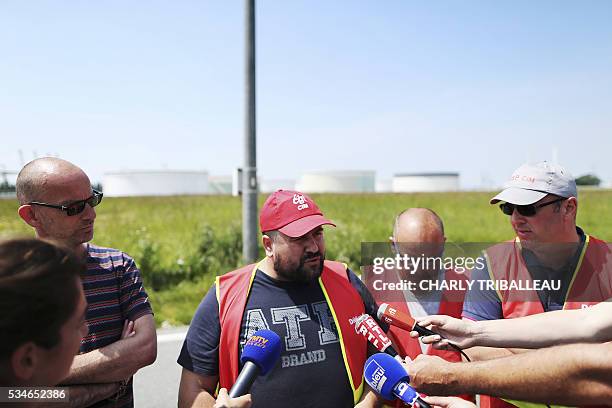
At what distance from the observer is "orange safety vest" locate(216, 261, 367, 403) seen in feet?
8.54

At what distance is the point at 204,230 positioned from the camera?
9.98 metres

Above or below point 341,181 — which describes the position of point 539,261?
above

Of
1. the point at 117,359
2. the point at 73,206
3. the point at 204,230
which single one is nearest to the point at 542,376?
the point at 117,359

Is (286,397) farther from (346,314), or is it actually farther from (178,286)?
(178,286)

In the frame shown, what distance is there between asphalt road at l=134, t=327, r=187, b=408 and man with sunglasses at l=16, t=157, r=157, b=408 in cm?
225

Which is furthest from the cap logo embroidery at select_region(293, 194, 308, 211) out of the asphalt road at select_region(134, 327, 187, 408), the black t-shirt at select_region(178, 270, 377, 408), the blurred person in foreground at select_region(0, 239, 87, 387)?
the asphalt road at select_region(134, 327, 187, 408)

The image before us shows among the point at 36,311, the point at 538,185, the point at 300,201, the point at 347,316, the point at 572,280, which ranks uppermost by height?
the point at 538,185

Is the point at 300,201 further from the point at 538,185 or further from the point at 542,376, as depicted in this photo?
the point at 542,376

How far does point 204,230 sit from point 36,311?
8617 millimetres

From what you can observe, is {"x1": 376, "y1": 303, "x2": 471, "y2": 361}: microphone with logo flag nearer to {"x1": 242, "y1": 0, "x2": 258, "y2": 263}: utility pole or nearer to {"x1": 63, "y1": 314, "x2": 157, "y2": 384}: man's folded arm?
{"x1": 63, "y1": 314, "x2": 157, "y2": 384}: man's folded arm

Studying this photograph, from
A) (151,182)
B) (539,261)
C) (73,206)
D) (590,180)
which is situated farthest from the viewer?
(590,180)

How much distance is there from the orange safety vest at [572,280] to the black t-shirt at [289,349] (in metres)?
0.92

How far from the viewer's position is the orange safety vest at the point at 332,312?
8.54 feet

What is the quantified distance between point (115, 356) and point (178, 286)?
6.51 metres
